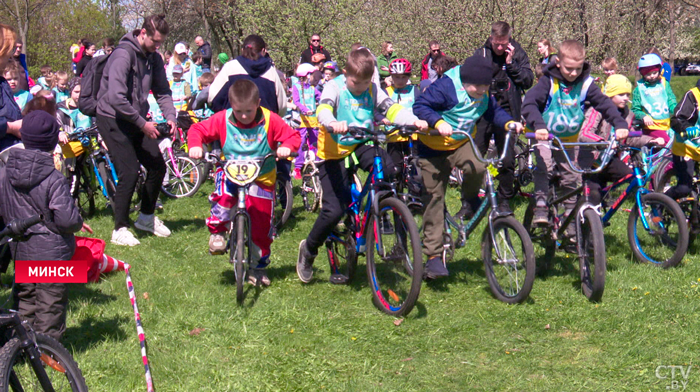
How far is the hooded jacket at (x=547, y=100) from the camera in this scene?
247 inches

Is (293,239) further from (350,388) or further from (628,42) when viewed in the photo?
(628,42)

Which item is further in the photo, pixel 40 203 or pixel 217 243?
pixel 217 243

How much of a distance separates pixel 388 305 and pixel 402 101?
4.39 meters

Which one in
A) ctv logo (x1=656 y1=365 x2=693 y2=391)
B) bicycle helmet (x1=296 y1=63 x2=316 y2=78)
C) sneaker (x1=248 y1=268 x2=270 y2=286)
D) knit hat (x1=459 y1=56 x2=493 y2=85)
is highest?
knit hat (x1=459 y1=56 x2=493 y2=85)

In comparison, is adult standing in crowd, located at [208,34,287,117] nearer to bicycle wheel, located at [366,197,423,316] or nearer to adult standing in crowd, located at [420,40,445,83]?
bicycle wheel, located at [366,197,423,316]

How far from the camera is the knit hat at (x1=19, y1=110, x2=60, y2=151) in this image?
184 inches

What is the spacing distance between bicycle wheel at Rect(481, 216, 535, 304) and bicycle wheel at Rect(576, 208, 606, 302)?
0.48m

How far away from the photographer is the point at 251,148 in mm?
6215

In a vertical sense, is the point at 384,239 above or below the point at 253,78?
below

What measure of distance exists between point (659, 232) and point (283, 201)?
4311 millimetres

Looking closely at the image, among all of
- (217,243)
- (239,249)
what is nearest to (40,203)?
(239,249)

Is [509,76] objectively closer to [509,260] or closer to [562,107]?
[562,107]

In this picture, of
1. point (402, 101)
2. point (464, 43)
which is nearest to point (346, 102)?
point (402, 101)

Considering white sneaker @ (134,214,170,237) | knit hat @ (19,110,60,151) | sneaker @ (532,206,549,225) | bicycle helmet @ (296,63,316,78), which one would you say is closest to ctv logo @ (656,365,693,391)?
sneaker @ (532,206,549,225)
